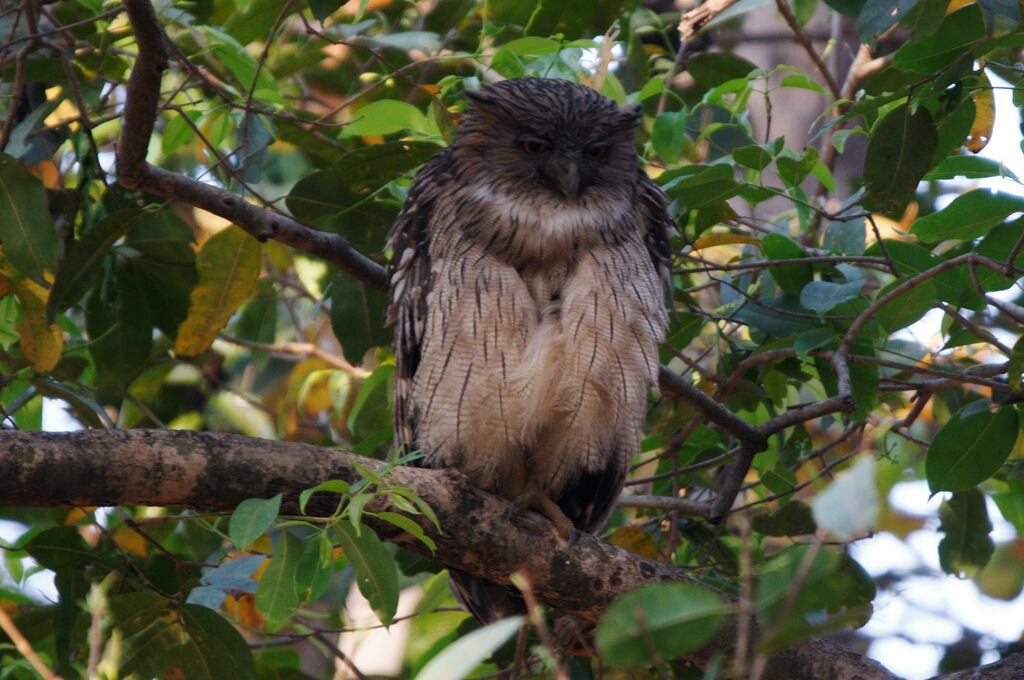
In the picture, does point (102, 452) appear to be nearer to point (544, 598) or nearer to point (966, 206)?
point (544, 598)

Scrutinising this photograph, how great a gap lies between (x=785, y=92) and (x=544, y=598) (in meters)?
3.35

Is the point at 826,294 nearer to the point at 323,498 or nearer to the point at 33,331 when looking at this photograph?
the point at 323,498

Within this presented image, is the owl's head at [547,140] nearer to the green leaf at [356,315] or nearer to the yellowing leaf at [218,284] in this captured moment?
the green leaf at [356,315]

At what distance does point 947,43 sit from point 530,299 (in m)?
1.09

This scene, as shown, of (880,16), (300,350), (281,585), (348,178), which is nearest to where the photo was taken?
(281,585)

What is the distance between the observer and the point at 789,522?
111 inches

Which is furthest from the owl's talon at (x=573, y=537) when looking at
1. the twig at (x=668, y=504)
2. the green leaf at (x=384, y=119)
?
the green leaf at (x=384, y=119)

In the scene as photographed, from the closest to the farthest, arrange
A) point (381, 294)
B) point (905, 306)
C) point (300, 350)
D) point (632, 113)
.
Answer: point (905, 306)
point (632, 113)
point (381, 294)
point (300, 350)

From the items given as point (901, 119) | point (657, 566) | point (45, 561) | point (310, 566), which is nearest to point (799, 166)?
point (901, 119)

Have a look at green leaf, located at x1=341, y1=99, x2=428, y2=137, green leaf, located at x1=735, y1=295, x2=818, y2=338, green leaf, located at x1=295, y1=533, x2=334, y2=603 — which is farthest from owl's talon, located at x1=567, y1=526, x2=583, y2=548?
green leaf, located at x1=341, y1=99, x2=428, y2=137

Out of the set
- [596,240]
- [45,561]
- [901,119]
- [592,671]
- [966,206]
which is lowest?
[592,671]

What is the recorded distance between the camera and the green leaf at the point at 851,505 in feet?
2.34

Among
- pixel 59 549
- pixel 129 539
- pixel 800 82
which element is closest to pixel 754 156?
pixel 800 82

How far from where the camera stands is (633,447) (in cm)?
253
